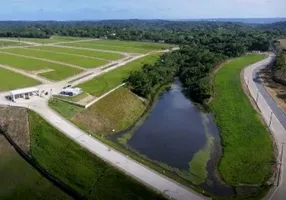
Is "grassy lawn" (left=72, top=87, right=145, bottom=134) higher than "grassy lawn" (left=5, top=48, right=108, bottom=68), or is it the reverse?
"grassy lawn" (left=5, top=48, right=108, bottom=68)

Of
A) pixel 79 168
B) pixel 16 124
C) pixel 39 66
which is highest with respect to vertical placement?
pixel 39 66

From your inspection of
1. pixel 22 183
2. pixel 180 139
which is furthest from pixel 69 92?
pixel 22 183

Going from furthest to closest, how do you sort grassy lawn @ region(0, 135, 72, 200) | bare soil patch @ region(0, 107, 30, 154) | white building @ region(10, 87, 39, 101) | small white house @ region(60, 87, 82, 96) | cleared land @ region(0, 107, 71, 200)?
small white house @ region(60, 87, 82, 96), white building @ region(10, 87, 39, 101), bare soil patch @ region(0, 107, 30, 154), cleared land @ region(0, 107, 71, 200), grassy lawn @ region(0, 135, 72, 200)

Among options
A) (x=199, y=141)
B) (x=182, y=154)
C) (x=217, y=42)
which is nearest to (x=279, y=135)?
(x=199, y=141)

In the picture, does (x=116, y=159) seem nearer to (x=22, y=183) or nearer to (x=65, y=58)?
(x=22, y=183)

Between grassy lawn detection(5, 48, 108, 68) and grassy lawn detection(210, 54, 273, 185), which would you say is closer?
grassy lawn detection(210, 54, 273, 185)

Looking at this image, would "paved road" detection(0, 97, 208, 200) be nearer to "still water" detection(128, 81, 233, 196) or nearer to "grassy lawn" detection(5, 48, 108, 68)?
"still water" detection(128, 81, 233, 196)

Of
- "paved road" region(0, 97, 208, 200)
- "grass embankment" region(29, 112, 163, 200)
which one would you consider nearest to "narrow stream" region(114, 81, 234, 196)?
"paved road" region(0, 97, 208, 200)
